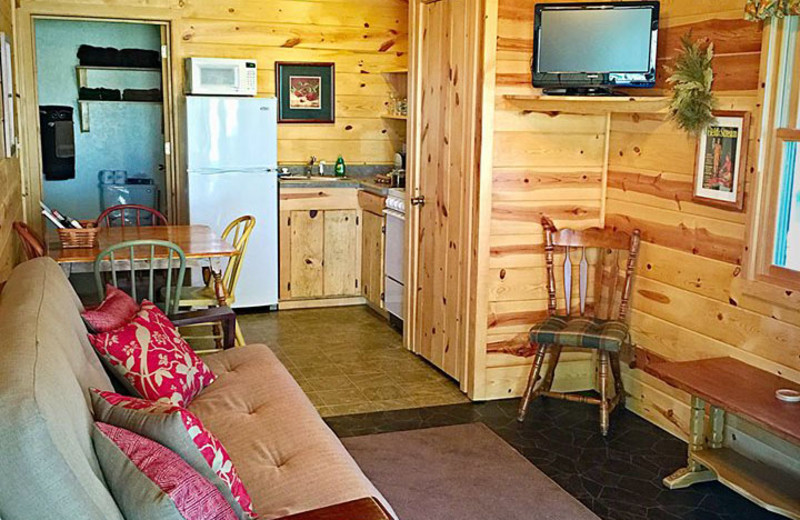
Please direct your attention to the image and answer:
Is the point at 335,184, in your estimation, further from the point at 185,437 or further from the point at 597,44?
the point at 185,437

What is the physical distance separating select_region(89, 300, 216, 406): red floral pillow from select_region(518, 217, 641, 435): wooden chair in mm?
1741

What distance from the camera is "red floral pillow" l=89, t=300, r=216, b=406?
2.65 metres

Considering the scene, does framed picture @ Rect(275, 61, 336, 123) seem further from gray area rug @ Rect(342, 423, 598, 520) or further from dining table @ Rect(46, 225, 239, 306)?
gray area rug @ Rect(342, 423, 598, 520)

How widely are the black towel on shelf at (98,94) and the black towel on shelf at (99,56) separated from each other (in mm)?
230

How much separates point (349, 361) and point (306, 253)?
1.48m

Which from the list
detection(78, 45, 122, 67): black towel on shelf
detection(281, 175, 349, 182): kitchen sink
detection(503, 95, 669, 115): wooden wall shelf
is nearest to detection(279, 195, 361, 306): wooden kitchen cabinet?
detection(281, 175, 349, 182): kitchen sink

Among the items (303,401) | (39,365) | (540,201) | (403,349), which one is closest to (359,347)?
(403,349)

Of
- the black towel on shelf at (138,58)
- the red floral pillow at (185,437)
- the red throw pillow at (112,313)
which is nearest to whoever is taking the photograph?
the red floral pillow at (185,437)

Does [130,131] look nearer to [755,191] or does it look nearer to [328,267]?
[328,267]

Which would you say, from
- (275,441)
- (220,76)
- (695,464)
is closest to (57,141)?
(220,76)

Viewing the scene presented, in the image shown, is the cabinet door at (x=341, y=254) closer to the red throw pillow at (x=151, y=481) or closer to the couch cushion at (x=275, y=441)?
the couch cushion at (x=275, y=441)

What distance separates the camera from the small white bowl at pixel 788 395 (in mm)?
2986

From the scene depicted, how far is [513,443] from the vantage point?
12.5 feet

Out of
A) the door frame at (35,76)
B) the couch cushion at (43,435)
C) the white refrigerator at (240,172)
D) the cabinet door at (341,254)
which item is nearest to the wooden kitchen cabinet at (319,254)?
the cabinet door at (341,254)
